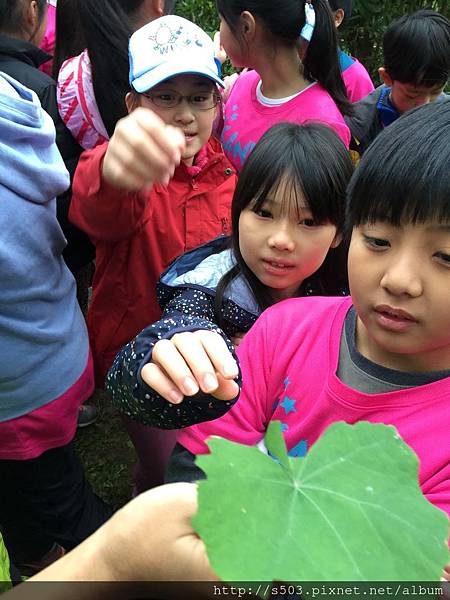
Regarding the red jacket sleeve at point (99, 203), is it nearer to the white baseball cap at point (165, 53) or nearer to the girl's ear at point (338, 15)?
the white baseball cap at point (165, 53)

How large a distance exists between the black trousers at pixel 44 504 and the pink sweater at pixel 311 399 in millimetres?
548

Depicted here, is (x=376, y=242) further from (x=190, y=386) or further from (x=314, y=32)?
(x=314, y=32)

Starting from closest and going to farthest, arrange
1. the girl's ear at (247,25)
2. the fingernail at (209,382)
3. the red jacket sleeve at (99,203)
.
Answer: the fingernail at (209,382) < the red jacket sleeve at (99,203) < the girl's ear at (247,25)

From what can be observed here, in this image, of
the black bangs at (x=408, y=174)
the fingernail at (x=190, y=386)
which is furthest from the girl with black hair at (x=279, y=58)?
the fingernail at (x=190, y=386)

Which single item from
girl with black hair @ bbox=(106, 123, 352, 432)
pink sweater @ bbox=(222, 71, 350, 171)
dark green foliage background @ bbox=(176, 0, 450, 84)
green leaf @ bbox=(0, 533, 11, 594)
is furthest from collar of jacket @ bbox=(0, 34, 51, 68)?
dark green foliage background @ bbox=(176, 0, 450, 84)

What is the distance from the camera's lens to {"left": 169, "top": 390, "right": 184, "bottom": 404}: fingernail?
0.68 m

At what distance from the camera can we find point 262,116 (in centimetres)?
174

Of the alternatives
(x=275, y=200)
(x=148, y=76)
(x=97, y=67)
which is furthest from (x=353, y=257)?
(x=97, y=67)

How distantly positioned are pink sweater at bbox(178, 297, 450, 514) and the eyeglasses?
65cm

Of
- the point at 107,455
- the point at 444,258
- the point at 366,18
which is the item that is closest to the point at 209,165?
the point at 444,258

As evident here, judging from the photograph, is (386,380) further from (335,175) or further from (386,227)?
(335,175)

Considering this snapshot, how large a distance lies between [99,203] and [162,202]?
0.27 meters

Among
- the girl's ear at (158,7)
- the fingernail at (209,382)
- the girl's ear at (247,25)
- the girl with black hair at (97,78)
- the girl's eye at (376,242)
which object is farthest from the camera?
the girl's ear at (247,25)

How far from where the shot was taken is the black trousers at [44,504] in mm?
1257
